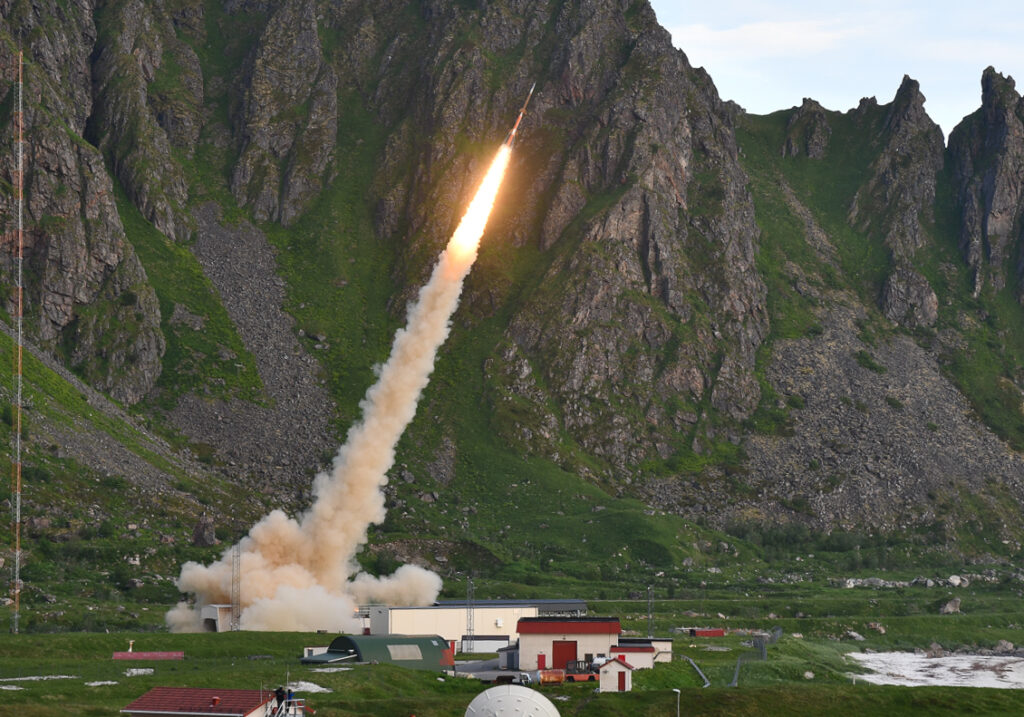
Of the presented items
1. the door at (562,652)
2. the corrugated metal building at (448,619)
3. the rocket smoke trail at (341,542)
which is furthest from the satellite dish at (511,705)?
the rocket smoke trail at (341,542)

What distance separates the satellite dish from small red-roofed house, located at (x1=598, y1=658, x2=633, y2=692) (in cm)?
3256

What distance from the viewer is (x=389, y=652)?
4441 inches

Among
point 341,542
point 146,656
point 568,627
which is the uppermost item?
point 341,542

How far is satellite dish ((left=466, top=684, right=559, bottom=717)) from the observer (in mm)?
69438

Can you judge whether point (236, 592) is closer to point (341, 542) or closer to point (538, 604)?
point (341, 542)

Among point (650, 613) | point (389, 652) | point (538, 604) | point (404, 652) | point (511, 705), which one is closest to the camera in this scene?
point (511, 705)

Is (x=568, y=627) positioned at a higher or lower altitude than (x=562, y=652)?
higher

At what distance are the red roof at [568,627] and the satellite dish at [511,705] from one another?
4361 centimetres

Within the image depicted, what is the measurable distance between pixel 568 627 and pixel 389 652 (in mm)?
14408

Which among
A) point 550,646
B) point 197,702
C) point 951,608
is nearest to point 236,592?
point 550,646

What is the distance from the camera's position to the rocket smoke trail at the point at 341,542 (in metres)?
137

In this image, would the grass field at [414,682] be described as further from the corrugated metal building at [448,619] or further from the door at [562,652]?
the door at [562,652]

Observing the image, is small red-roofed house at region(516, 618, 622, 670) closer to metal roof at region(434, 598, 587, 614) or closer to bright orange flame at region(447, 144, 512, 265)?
metal roof at region(434, 598, 587, 614)

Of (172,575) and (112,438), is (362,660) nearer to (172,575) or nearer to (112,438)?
(172,575)
